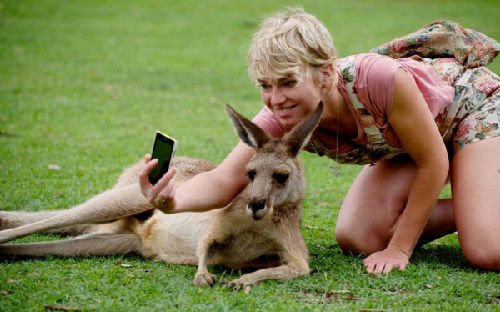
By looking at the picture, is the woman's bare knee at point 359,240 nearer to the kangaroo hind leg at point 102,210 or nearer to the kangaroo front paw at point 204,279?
the kangaroo front paw at point 204,279

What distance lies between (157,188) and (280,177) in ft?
2.43

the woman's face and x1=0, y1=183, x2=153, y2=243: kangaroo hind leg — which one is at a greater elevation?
the woman's face

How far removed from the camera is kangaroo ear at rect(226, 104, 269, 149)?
3.30 meters

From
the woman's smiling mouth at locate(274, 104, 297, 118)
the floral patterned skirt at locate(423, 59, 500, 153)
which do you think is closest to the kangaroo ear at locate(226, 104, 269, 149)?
the woman's smiling mouth at locate(274, 104, 297, 118)

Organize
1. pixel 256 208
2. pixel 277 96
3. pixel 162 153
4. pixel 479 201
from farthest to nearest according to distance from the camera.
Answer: pixel 479 201 → pixel 277 96 → pixel 256 208 → pixel 162 153

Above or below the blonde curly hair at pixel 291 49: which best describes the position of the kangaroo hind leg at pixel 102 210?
below

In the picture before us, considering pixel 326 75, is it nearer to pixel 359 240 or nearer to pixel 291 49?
pixel 291 49

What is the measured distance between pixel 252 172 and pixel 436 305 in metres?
1.17

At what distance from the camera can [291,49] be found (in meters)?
3.16

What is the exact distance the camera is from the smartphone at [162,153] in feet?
9.41

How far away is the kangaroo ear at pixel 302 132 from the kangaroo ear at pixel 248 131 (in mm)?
144

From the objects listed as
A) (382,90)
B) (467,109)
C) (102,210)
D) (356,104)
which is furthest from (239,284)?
(467,109)

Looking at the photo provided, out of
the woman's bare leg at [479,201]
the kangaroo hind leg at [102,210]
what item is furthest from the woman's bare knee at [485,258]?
the kangaroo hind leg at [102,210]

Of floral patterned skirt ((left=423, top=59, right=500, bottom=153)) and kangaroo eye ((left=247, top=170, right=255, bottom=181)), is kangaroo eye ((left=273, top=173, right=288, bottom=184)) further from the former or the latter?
floral patterned skirt ((left=423, top=59, right=500, bottom=153))
